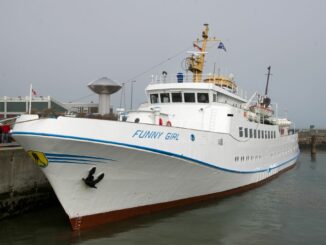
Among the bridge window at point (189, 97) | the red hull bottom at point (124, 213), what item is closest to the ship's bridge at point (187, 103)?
the bridge window at point (189, 97)

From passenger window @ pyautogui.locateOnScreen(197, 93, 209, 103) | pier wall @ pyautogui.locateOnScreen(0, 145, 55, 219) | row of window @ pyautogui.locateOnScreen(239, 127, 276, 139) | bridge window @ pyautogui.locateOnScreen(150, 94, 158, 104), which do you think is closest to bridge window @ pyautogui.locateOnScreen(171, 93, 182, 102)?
passenger window @ pyautogui.locateOnScreen(197, 93, 209, 103)

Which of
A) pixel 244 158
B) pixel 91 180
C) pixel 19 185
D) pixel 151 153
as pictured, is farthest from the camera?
pixel 244 158

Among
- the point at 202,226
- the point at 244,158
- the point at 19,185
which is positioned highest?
the point at 244,158

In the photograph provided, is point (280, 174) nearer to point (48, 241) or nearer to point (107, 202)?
point (107, 202)

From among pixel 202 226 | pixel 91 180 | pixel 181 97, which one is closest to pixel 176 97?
pixel 181 97

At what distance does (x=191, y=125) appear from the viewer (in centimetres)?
Answer: 1416

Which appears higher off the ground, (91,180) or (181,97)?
(181,97)

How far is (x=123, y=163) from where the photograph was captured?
1018cm

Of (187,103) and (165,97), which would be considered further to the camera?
(165,97)

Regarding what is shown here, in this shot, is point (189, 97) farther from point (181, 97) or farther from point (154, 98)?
point (154, 98)

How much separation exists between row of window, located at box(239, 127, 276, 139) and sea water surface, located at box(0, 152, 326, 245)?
9.62ft

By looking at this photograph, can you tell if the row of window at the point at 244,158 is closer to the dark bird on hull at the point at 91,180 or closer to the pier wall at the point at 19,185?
the dark bird on hull at the point at 91,180

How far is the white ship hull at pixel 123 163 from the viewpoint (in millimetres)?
9359

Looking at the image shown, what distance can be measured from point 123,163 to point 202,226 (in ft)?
11.3
